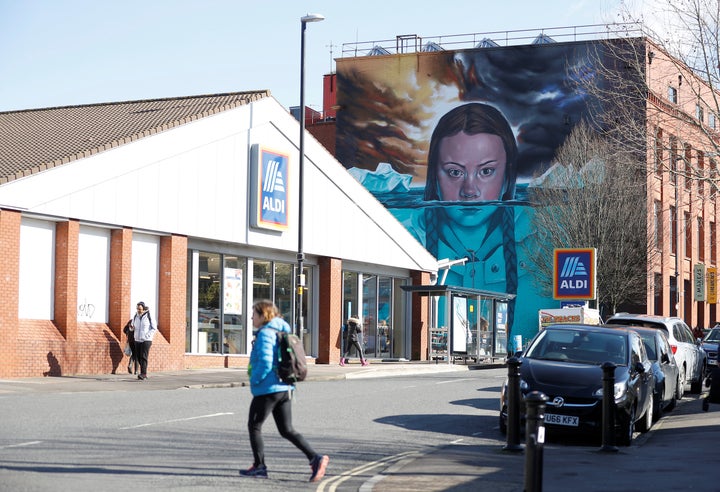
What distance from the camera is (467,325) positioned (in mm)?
41688

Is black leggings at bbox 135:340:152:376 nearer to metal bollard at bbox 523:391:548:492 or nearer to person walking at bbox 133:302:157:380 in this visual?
person walking at bbox 133:302:157:380

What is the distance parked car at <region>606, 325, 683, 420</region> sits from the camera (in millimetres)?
19156

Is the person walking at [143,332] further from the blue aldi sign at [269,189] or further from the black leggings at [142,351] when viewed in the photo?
the blue aldi sign at [269,189]

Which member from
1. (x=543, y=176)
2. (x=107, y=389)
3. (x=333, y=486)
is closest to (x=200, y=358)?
(x=107, y=389)

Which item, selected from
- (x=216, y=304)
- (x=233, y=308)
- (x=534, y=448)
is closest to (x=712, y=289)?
(x=233, y=308)

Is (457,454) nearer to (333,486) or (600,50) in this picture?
(333,486)

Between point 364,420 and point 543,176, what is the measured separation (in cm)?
4091

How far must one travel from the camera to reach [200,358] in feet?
109

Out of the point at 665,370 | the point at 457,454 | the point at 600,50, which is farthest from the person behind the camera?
the point at 600,50

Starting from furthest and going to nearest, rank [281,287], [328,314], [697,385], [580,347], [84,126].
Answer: [328,314] → [281,287] → [84,126] → [697,385] → [580,347]

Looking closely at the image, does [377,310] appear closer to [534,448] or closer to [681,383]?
[681,383]

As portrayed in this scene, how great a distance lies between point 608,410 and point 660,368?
19.1 feet

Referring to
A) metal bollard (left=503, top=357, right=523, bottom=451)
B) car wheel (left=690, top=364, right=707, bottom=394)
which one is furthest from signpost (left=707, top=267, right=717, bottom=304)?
metal bollard (left=503, top=357, right=523, bottom=451)

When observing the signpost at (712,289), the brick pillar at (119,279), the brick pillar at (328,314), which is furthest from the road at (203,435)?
the signpost at (712,289)
